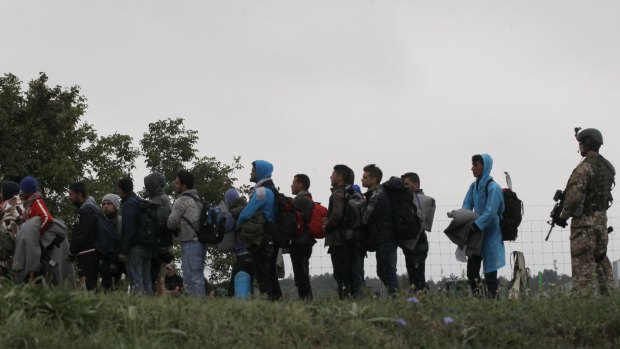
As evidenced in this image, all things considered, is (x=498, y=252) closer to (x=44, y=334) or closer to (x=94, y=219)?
(x=94, y=219)

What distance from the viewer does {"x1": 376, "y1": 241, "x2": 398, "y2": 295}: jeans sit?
12750 millimetres

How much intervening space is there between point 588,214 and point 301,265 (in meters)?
3.53

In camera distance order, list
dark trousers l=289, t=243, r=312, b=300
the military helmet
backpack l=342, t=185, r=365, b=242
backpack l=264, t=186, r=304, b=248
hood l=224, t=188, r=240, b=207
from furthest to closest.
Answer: hood l=224, t=188, r=240, b=207 → dark trousers l=289, t=243, r=312, b=300 → backpack l=264, t=186, r=304, b=248 → backpack l=342, t=185, r=365, b=242 → the military helmet

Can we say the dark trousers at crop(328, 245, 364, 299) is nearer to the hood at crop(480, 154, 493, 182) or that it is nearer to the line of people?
the line of people

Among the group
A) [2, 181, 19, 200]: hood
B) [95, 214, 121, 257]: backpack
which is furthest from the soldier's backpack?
[2, 181, 19, 200]: hood

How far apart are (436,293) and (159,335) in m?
3.04

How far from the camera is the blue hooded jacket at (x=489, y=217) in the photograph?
12523mm

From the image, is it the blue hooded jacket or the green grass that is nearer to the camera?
the green grass

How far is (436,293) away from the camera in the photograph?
995 cm

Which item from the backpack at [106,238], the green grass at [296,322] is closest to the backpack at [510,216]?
the green grass at [296,322]

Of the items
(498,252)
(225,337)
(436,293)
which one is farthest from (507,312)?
(498,252)

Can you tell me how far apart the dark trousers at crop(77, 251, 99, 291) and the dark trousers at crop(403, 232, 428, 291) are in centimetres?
351

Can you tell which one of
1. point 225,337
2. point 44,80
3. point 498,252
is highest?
point 44,80

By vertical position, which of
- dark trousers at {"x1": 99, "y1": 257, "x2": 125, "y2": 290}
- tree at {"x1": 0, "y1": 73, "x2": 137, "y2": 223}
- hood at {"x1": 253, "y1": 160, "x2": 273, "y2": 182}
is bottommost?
dark trousers at {"x1": 99, "y1": 257, "x2": 125, "y2": 290}
